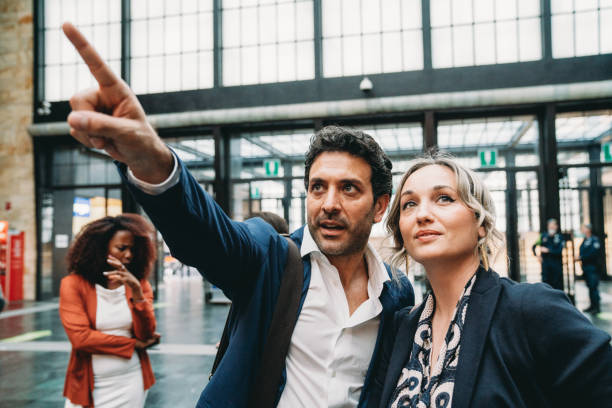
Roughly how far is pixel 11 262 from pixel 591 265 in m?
14.8

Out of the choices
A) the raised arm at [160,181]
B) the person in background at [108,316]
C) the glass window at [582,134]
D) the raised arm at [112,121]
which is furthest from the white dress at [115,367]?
the glass window at [582,134]

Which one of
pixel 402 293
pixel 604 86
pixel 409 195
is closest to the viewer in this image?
pixel 409 195

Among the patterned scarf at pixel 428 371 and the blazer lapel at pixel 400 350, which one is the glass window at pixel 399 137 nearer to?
the blazer lapel at pixel 400 350

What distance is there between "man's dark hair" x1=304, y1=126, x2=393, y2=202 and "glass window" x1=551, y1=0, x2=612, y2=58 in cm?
1007

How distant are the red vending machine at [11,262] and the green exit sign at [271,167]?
7.33 meters

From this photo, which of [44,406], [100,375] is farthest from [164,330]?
[100,375]

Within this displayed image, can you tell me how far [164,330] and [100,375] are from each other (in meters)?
5.67

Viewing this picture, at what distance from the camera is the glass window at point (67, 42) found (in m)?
12.1

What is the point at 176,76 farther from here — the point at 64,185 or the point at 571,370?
the point at 571,370

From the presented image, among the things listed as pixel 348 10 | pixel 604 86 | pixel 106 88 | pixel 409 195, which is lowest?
pixel 409 195

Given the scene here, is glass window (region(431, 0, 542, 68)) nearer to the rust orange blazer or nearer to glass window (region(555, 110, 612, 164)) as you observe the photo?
glass window (region(555, 110, 612, 164))

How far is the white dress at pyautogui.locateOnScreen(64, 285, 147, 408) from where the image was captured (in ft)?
8.95

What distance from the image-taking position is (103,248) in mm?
3027

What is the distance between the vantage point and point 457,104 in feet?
32.1
